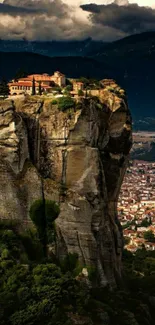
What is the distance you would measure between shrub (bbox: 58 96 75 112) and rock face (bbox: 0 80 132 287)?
1.38 feet

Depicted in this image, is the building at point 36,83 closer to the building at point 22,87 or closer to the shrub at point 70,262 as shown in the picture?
the building at point 22,87

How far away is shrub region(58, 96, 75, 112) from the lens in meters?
46.1

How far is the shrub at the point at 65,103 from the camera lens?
46094 mm

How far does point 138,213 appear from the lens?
138 meters

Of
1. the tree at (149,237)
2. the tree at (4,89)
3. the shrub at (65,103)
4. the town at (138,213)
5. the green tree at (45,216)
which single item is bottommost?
the town at (138,213)

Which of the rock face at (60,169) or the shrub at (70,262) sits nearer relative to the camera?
the rock face at (60,169)

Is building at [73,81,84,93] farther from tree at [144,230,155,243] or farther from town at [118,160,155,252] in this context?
tree at [144,230,155,243]

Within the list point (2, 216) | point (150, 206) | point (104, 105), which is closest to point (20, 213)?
point (2, 216)

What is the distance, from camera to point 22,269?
4216 centimetres

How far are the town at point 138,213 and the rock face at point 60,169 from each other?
148 feet

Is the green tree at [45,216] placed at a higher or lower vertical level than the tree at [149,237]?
higher

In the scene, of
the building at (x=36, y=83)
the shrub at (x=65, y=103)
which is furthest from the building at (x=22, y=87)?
the shrub at (x=65, y=103)

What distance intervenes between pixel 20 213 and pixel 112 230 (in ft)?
32.2

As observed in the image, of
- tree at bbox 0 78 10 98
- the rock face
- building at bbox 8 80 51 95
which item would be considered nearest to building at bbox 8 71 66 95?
building at bbox 8 80 51 95
